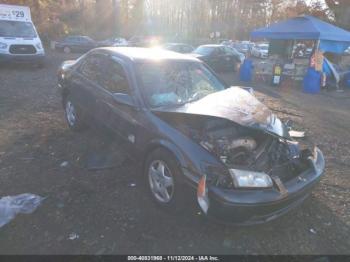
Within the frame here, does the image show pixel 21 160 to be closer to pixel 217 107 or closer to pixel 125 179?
pixel 125 179

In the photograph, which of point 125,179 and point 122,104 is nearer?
point 122,104

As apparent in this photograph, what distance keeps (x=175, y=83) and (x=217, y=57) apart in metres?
12.2

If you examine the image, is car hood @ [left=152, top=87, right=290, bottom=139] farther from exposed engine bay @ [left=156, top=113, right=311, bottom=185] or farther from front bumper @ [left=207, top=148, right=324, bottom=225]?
front bumper @ [left=207, top=148, right=324, bottom=225]

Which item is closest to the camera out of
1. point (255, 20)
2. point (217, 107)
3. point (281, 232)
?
point (281, 232)

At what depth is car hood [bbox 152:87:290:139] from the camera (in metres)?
3.25

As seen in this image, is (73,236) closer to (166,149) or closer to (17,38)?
(166,149)

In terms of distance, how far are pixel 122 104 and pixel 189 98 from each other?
0.85 meters

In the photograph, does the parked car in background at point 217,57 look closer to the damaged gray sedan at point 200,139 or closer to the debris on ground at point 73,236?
the damaged gray sedan at point 200,139

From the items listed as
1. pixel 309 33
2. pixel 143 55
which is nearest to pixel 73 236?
pixel 143 55

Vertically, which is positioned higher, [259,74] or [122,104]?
[122,104]

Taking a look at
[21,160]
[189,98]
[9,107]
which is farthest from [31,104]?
[189,98]

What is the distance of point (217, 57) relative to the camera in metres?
15.7

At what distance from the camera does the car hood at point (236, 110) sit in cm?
325

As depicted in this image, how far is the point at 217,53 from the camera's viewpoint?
15.8m
